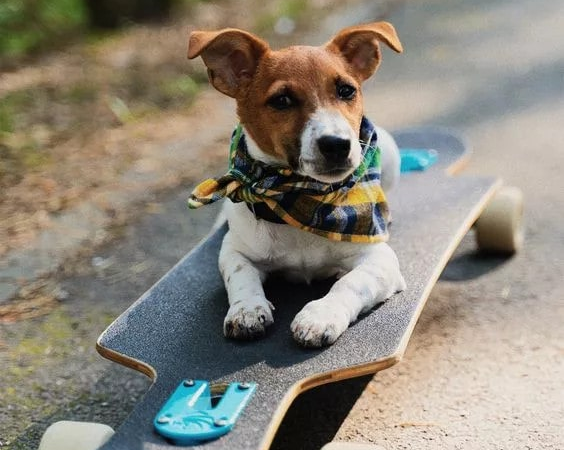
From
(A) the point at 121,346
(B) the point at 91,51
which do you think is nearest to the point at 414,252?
(A) the point at 121,346

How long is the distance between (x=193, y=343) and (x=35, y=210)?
2.47m

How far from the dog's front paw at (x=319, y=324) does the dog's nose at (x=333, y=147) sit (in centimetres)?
49

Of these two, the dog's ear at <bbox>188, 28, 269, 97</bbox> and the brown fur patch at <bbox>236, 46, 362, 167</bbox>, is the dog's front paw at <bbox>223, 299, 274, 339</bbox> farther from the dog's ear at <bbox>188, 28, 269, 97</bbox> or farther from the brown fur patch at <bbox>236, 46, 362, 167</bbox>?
the dog's ear at <bbox>188, 28, 269, 97</bbox>

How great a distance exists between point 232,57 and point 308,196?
60 centimetres

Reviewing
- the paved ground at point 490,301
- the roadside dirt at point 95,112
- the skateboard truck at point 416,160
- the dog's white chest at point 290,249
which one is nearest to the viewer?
the paved ground at point 490,301

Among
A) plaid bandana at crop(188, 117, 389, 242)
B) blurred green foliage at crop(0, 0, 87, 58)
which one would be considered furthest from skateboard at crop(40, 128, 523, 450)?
blurred green foliage at crop(0, 0, 87, 58)

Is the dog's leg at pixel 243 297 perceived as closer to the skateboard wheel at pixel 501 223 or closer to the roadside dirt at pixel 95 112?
the skateboard wheel at pixel 501 223

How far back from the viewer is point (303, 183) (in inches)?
118

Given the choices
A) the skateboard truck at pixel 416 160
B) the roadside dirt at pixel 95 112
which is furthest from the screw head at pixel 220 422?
the roadside dirt at pixel 95 112

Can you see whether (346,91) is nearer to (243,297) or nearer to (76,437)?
(243,297)

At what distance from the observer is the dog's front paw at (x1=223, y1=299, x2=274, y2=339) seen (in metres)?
2.82

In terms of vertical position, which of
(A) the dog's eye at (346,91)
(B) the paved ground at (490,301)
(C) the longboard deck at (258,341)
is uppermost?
(A) the dog's eye at (346,91)

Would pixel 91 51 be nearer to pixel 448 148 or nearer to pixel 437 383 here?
pixel 448 148

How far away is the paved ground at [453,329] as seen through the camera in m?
2.97
